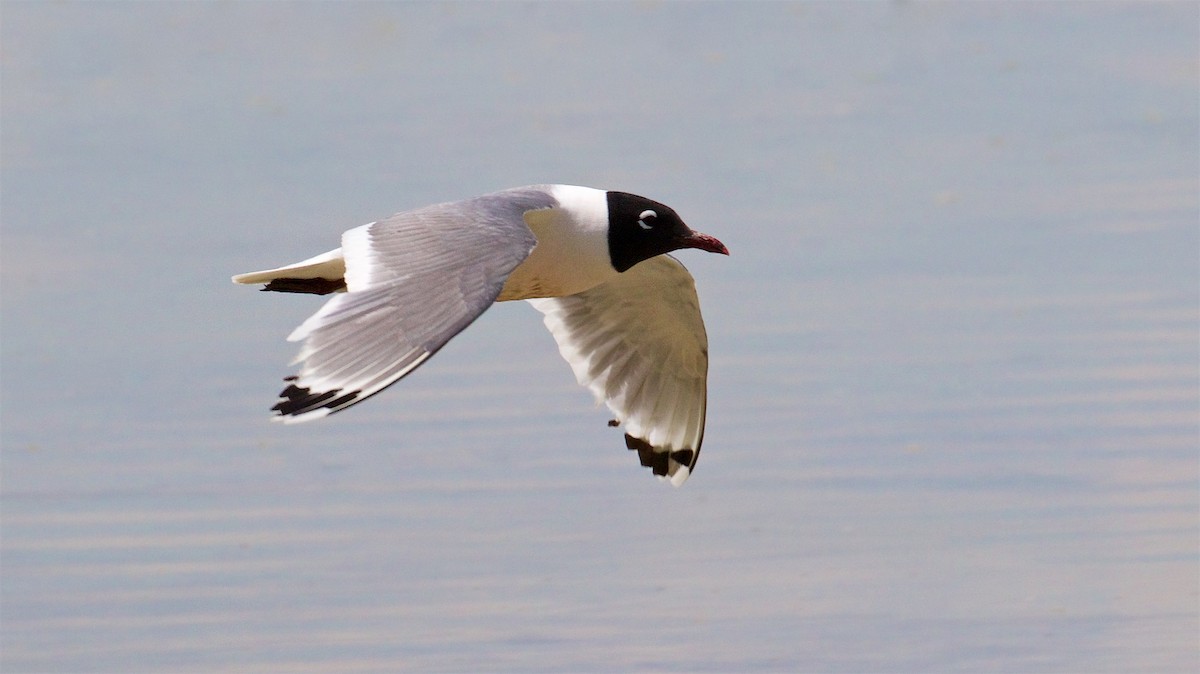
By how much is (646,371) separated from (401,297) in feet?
7.63

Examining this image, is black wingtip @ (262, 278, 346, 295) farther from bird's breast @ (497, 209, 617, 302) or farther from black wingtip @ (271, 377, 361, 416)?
black wingtip @ (271, 377, 361, 416)

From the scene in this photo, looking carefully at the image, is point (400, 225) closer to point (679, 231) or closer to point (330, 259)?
point (330, 259)

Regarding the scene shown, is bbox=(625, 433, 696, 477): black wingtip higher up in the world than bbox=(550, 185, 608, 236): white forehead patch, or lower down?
lower down

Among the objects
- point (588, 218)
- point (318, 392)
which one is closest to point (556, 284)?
point (588, 218)

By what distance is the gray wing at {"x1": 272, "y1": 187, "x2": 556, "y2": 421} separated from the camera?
203 inches

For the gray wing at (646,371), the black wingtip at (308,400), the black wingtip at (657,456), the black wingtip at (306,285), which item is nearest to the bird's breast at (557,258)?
the black wingtip at (306,285)

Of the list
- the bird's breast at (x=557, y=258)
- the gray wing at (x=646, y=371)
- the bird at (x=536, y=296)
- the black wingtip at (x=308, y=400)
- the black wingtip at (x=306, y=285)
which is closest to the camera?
the black wingtip at (x=308, y=400)

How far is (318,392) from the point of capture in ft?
16.9

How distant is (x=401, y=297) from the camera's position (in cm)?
557

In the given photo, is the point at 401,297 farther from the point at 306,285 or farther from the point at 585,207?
the point at 585,207

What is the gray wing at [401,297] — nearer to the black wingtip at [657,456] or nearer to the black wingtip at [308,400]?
the black wingtip at [308,400]

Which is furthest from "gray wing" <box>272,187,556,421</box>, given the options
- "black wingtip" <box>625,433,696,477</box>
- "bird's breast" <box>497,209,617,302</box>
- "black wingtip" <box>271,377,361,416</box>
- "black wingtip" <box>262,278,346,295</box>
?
"black wingtip" <box>625,433,696,477</box>

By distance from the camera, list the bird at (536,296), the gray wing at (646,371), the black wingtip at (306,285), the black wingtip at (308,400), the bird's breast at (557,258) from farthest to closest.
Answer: the gray wing at (646,371) < the bird's breast at (557,258) < the black wingtip at (306,285) < the bird at (536,296) < the black wingtip at (308,400)

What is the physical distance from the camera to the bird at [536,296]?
525 cm
